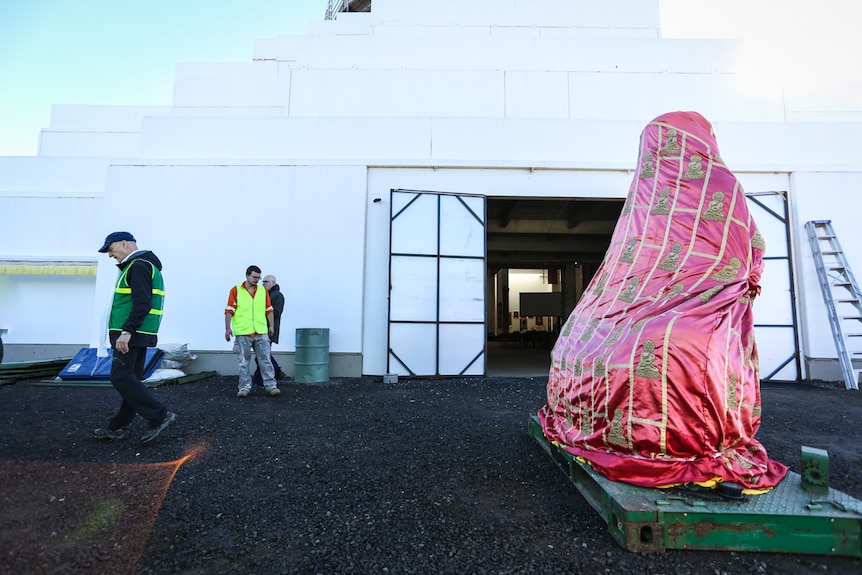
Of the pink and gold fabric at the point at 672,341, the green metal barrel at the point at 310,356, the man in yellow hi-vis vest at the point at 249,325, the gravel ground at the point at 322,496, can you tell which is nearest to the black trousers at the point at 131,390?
the gravel ground at the point at 322,496

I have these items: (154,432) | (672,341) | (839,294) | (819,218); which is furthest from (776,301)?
(154,432)

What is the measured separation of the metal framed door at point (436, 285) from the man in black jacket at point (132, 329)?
414cm

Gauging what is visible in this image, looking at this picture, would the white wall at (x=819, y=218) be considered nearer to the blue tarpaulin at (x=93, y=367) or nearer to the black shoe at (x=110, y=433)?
the black shoe at (x=110, y=433)

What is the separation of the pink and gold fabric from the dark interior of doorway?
515 centimetres

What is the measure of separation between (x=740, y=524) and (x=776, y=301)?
7.19 metres

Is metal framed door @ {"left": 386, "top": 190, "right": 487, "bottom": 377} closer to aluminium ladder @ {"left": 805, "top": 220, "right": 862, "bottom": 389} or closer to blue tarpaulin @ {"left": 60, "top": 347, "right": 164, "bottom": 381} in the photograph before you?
blue tarpaulin @ {"left": 60, "top": 347, "right": 164, "bottom": 381}

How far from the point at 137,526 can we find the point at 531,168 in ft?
24.9

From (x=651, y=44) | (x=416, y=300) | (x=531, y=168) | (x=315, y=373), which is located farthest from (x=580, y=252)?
(x=315, y=373)

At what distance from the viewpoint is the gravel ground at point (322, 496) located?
6.72ft

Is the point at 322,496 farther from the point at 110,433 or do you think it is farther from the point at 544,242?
the point at 544,242

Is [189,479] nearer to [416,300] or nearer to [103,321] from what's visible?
[416,300]

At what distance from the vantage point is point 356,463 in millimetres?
3416

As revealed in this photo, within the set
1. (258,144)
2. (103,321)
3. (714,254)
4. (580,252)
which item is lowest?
(103,321)

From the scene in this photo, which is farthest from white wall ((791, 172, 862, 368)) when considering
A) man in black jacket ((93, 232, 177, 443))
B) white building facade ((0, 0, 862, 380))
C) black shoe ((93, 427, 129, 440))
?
black shoe ((93, 427, 129, 440))
